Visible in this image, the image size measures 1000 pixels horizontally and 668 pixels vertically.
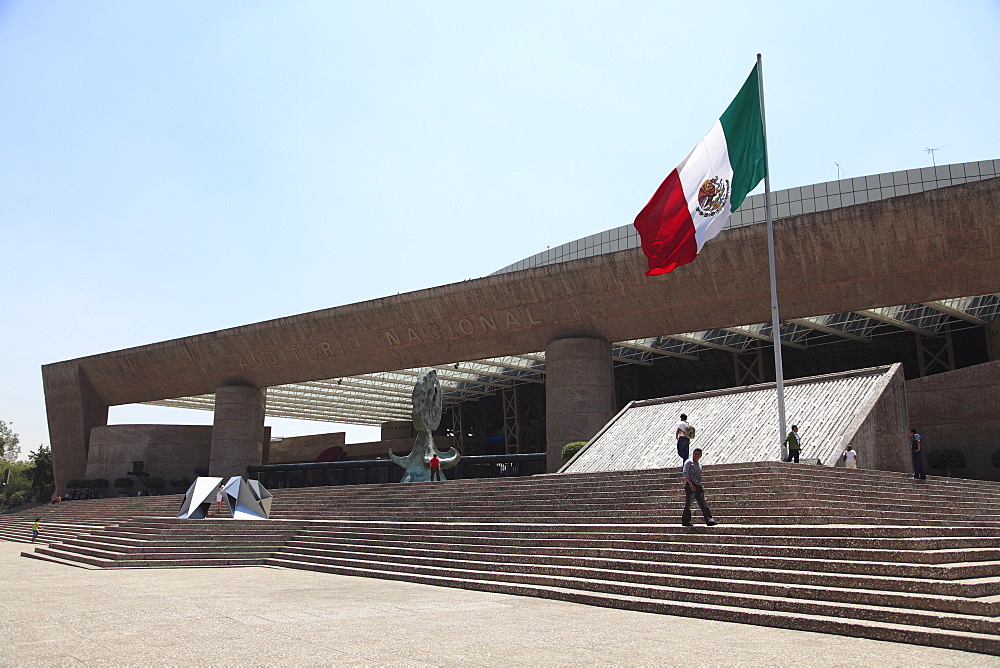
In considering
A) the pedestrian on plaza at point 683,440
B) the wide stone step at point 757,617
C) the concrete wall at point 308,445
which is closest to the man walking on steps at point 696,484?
the wide stone step at point 757,617

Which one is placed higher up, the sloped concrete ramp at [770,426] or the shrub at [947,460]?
the sloped concrete ramp at [770,426]

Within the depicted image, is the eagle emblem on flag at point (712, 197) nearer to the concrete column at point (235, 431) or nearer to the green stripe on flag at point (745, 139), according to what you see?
the green stripe on flag at point (745, 139)

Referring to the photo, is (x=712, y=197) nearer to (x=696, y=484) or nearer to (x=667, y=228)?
(x=667, y=228)

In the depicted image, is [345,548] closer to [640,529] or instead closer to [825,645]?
[640,529]

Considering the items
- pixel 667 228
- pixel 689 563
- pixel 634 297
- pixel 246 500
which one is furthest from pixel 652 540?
pixel 634 297

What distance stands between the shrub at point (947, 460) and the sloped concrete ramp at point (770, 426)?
5.77 meters

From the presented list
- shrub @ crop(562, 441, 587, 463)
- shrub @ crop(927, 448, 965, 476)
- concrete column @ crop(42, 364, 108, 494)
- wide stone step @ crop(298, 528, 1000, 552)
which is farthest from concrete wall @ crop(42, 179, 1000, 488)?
wide stone step @ crop(298, 528, 1000, 552)

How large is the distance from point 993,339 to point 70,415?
44.9 metres

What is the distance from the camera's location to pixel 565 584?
30.9ft

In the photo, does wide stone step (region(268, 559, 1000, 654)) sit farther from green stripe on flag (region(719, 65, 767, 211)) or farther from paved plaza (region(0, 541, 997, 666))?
green stripe on flag (region(719, 65, 767, 211))

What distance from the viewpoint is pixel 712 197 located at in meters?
14.6

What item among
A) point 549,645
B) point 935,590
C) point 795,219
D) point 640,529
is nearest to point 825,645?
point 935,590

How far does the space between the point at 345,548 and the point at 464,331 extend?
17760mm

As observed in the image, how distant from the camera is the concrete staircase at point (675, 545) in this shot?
6902 millimetres
